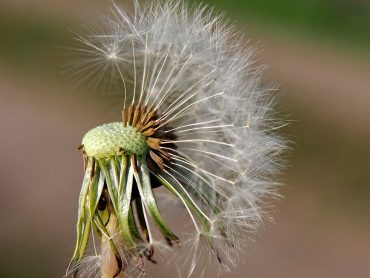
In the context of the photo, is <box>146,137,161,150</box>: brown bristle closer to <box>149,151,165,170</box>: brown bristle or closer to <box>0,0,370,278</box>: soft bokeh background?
<box>149,151,165,170</box>: brown bristle

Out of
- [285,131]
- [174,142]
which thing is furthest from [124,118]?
[285,131]

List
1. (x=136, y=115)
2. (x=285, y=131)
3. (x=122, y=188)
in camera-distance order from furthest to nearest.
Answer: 1. (x=285, y=131)
2. (x=136, y=115)
3. (x=122, y=188)

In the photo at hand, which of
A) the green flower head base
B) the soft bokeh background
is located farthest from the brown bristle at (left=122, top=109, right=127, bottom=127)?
the soft bokeh background

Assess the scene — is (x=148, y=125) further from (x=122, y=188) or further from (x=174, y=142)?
(x=122, y=188)

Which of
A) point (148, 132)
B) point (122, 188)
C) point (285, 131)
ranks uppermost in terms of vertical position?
point (285, 131)

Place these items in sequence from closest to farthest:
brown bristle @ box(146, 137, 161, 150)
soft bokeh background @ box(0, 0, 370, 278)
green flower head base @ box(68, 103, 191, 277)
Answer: green flower head base @ box(68, 103, 191, 277)
brown bristle @ box(146, 137, 161, 150)
soft bokeh background @ box(0, 0, 370, 278)

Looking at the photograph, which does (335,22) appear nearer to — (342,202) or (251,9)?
(251,9)
